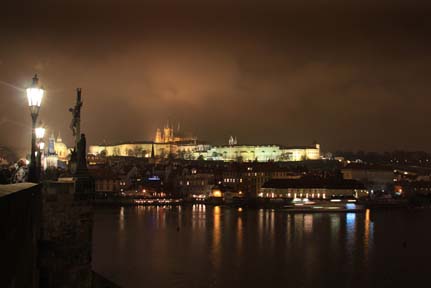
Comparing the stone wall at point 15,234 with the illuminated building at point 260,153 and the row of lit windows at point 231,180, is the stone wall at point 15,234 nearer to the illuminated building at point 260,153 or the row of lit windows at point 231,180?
the row of lit windows at point 231,180

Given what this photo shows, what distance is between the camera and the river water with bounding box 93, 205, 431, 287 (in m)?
28.2

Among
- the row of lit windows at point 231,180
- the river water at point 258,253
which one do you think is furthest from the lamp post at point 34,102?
the row of lit windows at point 231,180

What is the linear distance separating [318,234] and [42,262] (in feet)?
139

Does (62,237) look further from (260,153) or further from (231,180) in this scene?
(260,153)

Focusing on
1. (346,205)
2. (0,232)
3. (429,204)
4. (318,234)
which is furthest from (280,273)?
(429,204)

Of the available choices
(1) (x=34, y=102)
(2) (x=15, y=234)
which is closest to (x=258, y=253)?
(1) (x=34, y=102)

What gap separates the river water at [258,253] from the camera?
92.5 ft

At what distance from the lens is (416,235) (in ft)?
163

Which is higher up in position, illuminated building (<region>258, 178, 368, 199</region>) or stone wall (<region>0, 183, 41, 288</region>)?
stone wall (<region>0, 183, 41, 288</region>)

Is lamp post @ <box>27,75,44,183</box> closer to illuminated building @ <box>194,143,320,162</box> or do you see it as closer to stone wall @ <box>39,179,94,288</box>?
stone wall @ <box>39,179,94,288</box>

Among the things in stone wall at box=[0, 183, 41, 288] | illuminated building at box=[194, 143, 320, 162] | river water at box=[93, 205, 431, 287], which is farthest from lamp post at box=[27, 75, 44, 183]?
illuminated building at box=[194, 143, 320, 162]

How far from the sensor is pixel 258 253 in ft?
122

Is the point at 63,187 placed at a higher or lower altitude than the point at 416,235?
higher

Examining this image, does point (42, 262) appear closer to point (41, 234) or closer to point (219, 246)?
point (41, 234)
